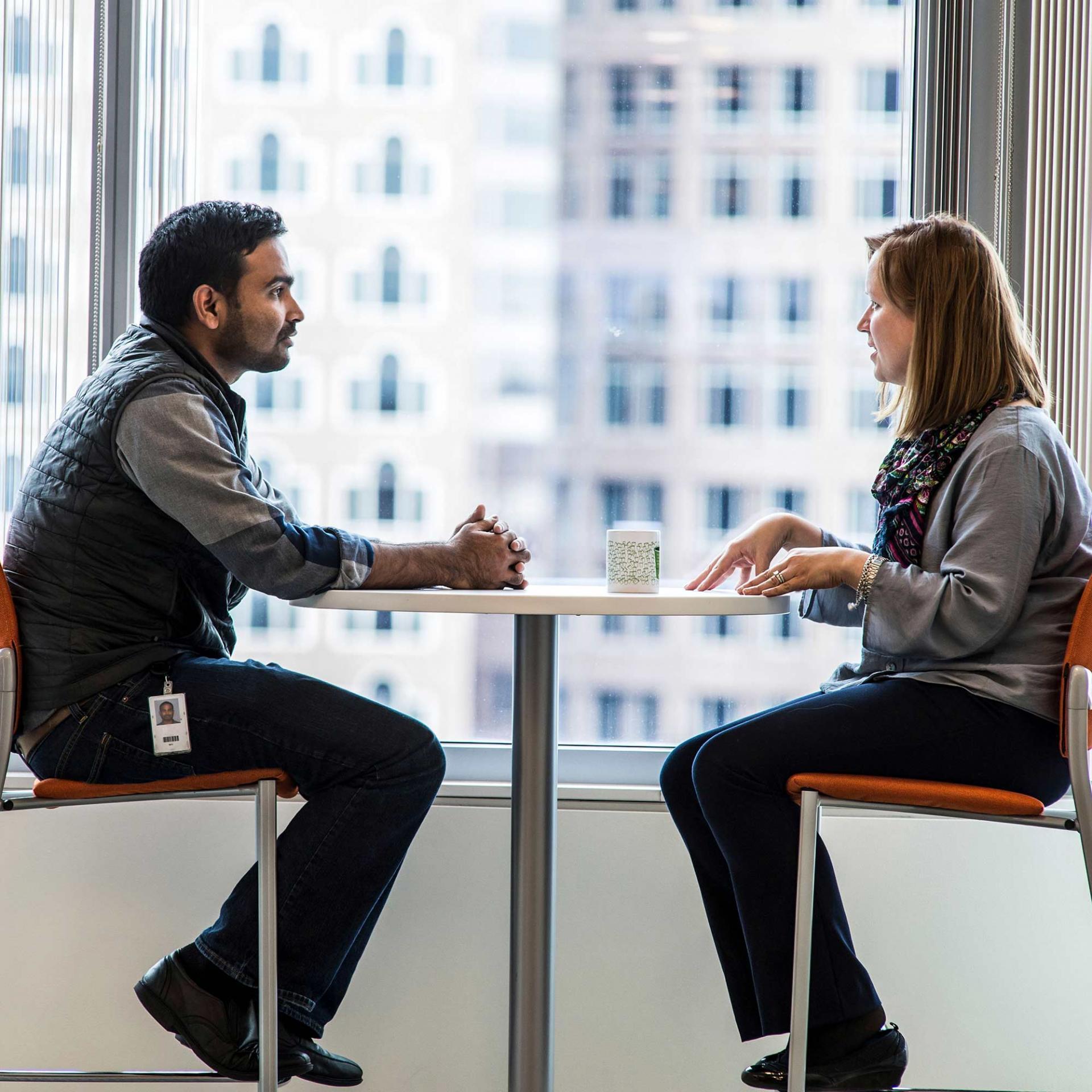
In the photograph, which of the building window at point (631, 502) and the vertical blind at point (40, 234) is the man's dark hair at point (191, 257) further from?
the building window at point (631, 502)

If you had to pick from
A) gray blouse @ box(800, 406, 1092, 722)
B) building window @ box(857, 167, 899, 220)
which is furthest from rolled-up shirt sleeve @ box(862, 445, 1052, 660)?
building window @ box(857, 167, 899, 220)

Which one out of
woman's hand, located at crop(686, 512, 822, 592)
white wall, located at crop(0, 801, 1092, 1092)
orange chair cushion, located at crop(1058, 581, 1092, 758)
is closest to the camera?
orange chair cushion, located at crop(1058, 581, 1092, 758)

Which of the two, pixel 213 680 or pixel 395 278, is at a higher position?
pixel 395 278

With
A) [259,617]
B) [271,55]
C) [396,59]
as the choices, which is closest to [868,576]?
[259,617]

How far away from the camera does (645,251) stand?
215cm

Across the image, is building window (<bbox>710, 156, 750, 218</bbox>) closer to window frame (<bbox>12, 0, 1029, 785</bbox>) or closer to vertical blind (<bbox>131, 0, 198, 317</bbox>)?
window frame (<bbox>12, 0, 1029, 785</bbox>)

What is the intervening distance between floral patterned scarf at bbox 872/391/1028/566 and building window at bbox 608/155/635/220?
33.2 inches

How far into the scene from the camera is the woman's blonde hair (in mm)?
1530

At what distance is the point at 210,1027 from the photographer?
144 cm

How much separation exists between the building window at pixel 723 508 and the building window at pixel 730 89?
2.34 ft

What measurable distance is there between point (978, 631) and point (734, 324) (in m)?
0.96

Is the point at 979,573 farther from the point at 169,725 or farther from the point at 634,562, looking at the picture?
the point at 169,725

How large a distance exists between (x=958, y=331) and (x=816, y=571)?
41 cm

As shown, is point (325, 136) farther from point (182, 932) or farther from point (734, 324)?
point (182, 932)
